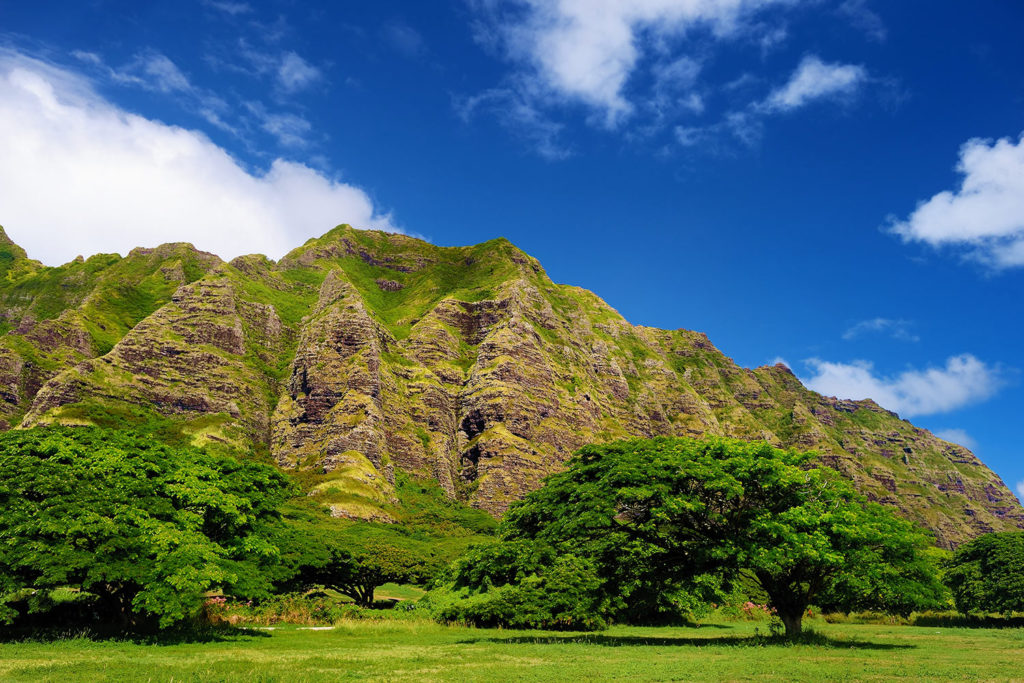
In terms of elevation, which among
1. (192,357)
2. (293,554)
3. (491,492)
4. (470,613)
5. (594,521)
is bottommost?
(470,613)

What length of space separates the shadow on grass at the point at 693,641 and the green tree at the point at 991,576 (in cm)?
3227

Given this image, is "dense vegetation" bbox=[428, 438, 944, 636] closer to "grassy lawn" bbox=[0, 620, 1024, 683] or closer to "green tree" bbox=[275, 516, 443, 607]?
"grassy lawn" bbox=[0, 620, 1024, 683]

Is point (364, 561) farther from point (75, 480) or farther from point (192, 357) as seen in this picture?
point (192, 357)

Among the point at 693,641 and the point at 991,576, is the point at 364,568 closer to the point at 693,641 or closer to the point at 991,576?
the point at 693,641

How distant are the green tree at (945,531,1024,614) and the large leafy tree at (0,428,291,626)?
202 ft

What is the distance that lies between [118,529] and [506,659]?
19.5 meters

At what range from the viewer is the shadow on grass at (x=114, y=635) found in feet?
88.3

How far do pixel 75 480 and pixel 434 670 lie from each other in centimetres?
2260

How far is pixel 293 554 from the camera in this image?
46.2m

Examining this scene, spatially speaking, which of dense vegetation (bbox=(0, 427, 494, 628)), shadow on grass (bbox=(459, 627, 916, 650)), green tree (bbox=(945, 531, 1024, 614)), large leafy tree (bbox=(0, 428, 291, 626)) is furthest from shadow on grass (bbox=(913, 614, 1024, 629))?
large leafy tree (bbox=(0, 428, 291, 626))

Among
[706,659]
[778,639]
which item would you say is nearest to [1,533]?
[706,659]

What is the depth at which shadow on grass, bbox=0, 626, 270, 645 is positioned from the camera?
2692cm

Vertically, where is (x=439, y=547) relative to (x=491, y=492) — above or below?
below

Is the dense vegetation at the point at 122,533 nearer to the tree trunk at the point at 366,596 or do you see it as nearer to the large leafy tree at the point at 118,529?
the large leafy tree at the point at 118,529
